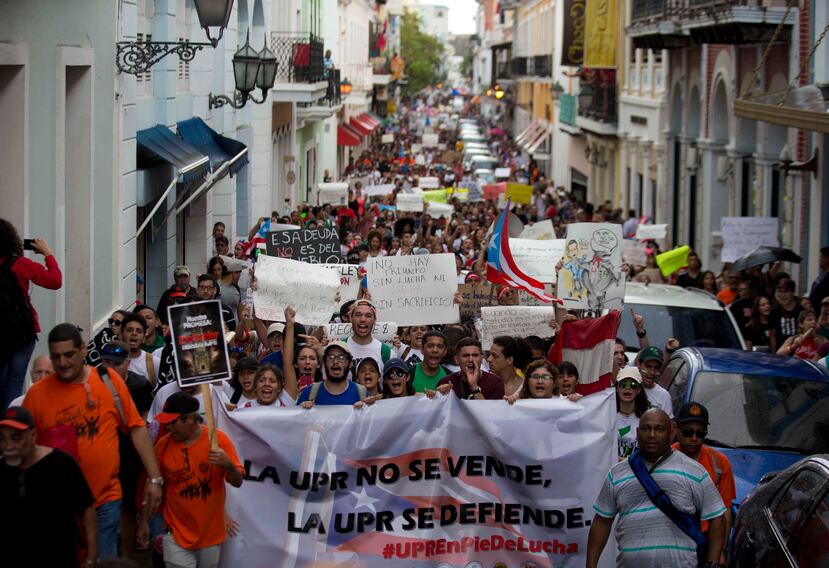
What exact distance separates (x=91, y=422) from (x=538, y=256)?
742 centimetres

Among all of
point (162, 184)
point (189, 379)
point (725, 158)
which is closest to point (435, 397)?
point (189, 379)

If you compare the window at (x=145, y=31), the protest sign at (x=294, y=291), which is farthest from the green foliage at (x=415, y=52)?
the protest sign at (x=294, y=291)

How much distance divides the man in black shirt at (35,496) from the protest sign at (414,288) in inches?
233

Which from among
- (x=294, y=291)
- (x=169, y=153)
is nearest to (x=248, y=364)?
(x=294, y=291)

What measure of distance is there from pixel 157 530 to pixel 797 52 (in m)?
16.1

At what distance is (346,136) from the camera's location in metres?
55.8

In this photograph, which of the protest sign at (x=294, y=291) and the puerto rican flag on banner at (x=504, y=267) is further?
the puerto rican flag on banner at (x=504, y=267)

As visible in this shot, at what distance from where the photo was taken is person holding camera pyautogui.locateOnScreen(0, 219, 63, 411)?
862cm

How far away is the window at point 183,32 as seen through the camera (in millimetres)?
19500

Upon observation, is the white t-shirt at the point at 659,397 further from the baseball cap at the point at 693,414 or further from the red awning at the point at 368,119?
the red awning at the point at 368,119

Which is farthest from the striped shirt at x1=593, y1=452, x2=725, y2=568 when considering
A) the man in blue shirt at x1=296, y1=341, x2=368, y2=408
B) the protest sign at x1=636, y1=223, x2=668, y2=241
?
the protest sign at x1=636, y1=223, x2=668, y2=241

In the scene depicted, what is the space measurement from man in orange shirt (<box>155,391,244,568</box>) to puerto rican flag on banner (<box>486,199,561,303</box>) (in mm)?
6164

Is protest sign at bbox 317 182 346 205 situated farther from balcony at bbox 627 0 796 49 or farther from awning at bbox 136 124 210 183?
awning at bbox 136 124 210 183

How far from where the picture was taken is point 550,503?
8.32 m
